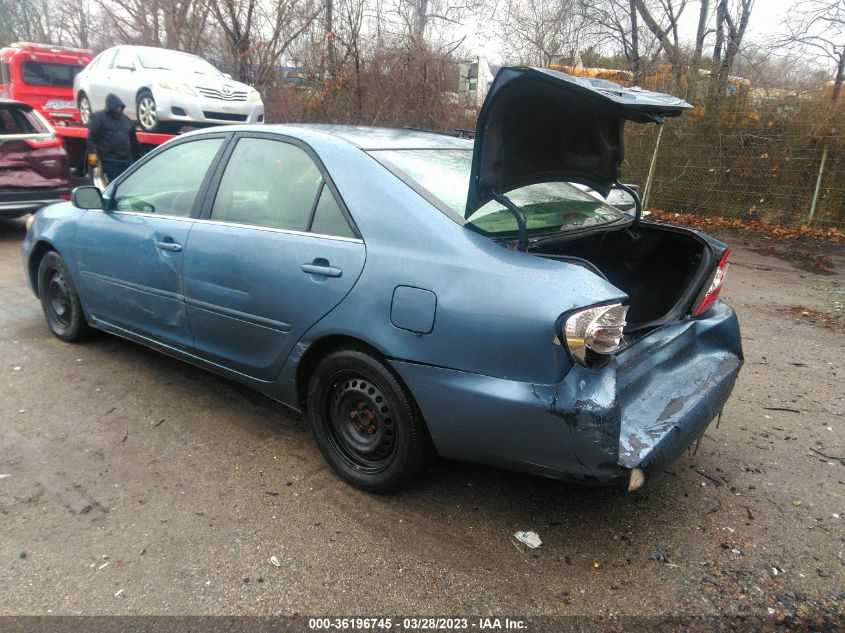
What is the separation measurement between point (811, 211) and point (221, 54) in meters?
15.2

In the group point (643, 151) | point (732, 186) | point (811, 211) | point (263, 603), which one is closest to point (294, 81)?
point (643, 151)

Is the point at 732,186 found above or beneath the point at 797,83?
beneath

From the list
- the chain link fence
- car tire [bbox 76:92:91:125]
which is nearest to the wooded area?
the chain link fence

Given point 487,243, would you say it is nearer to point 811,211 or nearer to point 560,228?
point 560,228

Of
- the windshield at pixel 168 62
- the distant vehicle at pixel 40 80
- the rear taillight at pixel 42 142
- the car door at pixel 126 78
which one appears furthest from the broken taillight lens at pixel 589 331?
the distant vehicle at pixel 40 80

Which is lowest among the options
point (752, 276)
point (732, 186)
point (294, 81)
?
point (752, 276)

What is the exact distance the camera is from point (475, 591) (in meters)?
2.32

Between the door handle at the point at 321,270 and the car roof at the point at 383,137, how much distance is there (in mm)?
620

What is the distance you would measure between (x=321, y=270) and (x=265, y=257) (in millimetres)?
385

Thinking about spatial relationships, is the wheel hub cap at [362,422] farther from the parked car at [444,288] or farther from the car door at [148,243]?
the car door at [148,243]

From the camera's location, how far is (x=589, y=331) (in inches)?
88.7

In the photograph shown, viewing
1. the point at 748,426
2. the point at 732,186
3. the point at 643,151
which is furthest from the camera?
the point at 643,151

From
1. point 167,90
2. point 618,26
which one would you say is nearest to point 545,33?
point 618,26

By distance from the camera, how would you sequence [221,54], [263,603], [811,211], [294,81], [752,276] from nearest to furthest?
[263,603]
[752,276]
[811,211]
[294,81]
[221,54]
